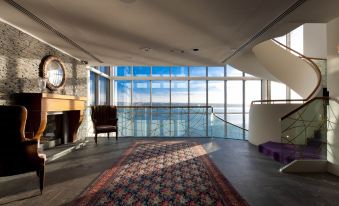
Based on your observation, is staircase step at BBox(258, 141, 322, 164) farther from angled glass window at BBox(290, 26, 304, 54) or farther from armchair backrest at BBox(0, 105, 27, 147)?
angled glass window at BBox(290, 26, 304, 54)

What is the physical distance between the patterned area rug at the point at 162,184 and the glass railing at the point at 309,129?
1.60 m

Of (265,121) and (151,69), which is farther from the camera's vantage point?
(151,69)

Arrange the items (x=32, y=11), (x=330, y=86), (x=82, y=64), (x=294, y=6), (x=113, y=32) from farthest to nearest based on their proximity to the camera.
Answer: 1. (x=82, y=64)
2. (x=113, y=32)
3. (x=330, y=86)
4. (x=32, y=11)
5. (x=294, y=6)

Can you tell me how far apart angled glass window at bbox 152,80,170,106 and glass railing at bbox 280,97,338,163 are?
6.54 m

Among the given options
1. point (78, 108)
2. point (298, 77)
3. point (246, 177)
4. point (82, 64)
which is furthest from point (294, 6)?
point (82, 64)

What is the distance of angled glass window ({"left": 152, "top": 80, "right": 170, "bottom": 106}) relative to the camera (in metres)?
10.1

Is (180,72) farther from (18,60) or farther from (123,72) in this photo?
(18,60)

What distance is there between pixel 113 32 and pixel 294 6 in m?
2.85

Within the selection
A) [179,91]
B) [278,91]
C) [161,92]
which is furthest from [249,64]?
[161,92]

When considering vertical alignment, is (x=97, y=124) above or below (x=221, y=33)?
below

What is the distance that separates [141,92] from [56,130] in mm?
5547

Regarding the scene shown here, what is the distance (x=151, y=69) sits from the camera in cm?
989

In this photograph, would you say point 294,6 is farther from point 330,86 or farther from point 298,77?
point 298,77

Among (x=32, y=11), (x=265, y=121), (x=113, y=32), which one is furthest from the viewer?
(x=265, y=121)
